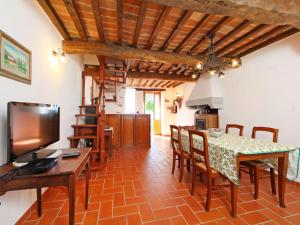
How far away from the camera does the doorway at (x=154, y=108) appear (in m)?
8.99

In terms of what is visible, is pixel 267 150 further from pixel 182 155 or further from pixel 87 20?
pixel 87 20

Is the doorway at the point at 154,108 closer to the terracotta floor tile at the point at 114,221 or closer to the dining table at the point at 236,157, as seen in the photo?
the dining table at the point at 236,157

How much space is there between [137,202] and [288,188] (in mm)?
2424

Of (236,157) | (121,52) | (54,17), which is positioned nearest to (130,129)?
(121,52)

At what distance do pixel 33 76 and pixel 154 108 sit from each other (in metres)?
7.46

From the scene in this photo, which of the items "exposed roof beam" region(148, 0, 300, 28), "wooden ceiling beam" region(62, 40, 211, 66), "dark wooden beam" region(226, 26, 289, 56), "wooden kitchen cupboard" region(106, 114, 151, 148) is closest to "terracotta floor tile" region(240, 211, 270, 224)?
"exposed roof beam" region(148, 0, 300, 28)

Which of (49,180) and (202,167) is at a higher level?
(49,180)

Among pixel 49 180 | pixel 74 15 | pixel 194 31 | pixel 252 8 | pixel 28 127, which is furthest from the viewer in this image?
pixel 194 31

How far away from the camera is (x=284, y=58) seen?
2791mm

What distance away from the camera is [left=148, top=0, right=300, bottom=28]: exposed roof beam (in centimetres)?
152

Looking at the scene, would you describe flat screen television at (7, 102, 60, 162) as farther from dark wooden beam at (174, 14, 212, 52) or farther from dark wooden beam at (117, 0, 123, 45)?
dark wooden beam at (174, 14, 212, 52)

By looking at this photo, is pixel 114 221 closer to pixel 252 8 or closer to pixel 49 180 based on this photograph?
pixel 49 180

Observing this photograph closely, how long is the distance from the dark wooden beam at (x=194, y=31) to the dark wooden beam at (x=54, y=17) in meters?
2.09

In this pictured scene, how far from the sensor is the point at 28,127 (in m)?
1.39
